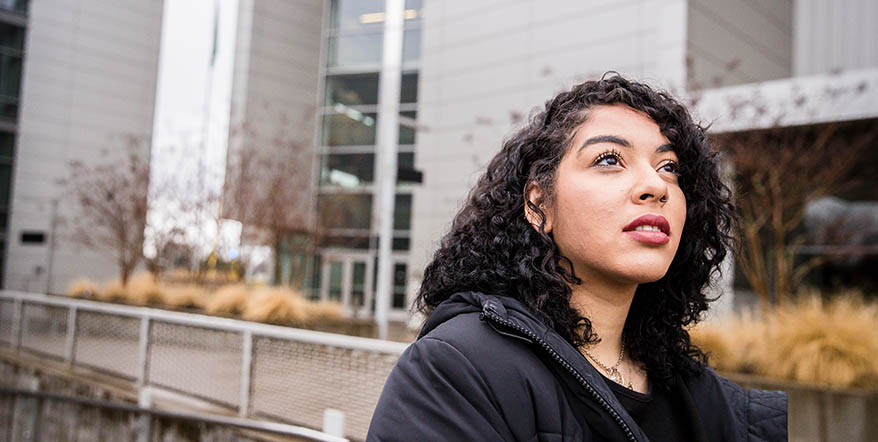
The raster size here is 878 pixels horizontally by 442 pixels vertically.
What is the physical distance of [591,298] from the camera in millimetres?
1364

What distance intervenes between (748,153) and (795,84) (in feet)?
6.47

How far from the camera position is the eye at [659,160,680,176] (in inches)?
55.2

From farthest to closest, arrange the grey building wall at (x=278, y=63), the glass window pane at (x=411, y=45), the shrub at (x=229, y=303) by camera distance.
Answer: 1. the grey building wall at (x=278, y=63)
2. the glass window pane at (x=411, y=45)
3. the shrub at (x=229, y=303)

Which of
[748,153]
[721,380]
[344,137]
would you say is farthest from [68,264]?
[721,380]

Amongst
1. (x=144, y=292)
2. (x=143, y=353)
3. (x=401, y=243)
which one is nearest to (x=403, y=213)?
(x=401, y=243)

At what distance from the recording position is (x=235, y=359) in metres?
6.19

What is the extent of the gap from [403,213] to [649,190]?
25.1 m

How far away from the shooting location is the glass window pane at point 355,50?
92.1 feet

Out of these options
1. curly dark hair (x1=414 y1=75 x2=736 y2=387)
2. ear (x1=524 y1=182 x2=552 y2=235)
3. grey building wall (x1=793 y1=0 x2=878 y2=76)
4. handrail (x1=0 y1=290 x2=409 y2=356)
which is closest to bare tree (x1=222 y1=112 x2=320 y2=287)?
Result: handrail (x1=0 y1=290 x2=409 y2=356)

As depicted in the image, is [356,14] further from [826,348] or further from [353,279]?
[826,348]

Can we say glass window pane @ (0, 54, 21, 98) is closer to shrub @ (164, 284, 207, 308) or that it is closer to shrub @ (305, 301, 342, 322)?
shrub @ (164, 284, 207, 308)

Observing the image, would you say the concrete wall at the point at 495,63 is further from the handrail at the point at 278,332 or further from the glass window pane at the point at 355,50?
the glass window pane at the point at 355,50

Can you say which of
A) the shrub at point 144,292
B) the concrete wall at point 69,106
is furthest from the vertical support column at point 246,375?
the concrete wall at point 69,106

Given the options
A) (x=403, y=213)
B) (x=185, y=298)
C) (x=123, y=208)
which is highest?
(x=403, y=213)
